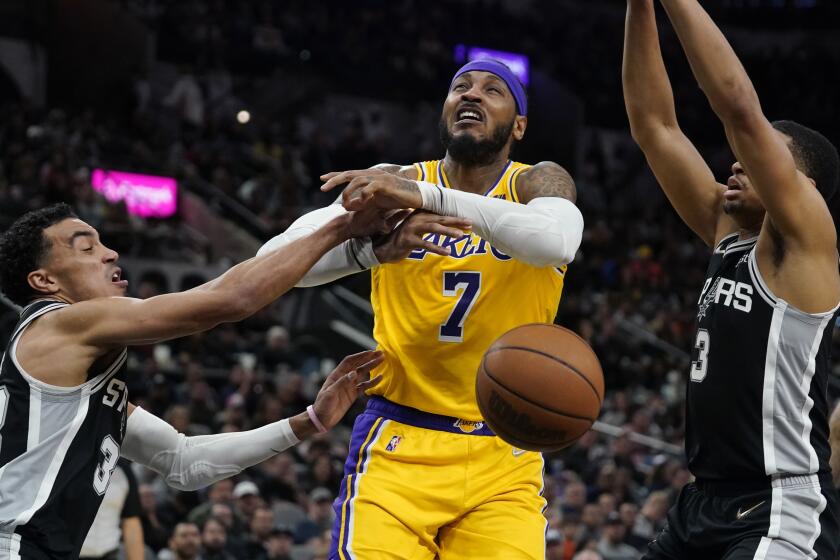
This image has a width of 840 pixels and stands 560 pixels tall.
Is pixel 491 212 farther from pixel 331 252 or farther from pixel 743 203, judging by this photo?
pixel 743 203

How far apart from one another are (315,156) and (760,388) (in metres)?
16.2

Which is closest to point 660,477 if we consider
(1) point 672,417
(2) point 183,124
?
(1) point 672,417

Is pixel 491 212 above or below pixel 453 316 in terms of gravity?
above

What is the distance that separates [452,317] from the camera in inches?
166

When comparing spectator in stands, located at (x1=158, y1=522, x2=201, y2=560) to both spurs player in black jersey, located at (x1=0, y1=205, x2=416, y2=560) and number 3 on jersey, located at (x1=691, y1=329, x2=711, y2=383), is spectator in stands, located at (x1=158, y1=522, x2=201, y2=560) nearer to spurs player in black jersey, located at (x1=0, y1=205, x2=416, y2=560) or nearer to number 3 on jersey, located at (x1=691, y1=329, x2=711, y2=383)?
spurs player in black jersey, located at (x1=0, y1=205, x2=416, y2=560)

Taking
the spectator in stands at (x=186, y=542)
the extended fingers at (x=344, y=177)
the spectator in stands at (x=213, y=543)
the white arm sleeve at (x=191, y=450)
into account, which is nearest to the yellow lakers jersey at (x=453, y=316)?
the extended fingers at (x=344, y=177)

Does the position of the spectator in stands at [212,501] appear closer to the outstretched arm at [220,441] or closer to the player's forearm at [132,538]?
the player's forearm at [132,538]

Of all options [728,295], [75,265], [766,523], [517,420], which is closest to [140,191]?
[75,265]

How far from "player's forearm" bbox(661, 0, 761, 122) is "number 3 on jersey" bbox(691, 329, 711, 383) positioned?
30.4 inches

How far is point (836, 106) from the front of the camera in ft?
80.4

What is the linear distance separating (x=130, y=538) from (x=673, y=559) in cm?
398

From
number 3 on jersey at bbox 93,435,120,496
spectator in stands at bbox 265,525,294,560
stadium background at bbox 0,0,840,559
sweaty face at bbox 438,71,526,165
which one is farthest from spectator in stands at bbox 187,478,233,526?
sweaty face at bbox 438,71,526,165

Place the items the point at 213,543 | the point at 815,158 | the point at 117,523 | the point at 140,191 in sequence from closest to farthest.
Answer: the point at 815,158, the point at 117,523, the point at 213,543, the point at 140,191

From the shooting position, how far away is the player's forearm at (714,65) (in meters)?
3.69
